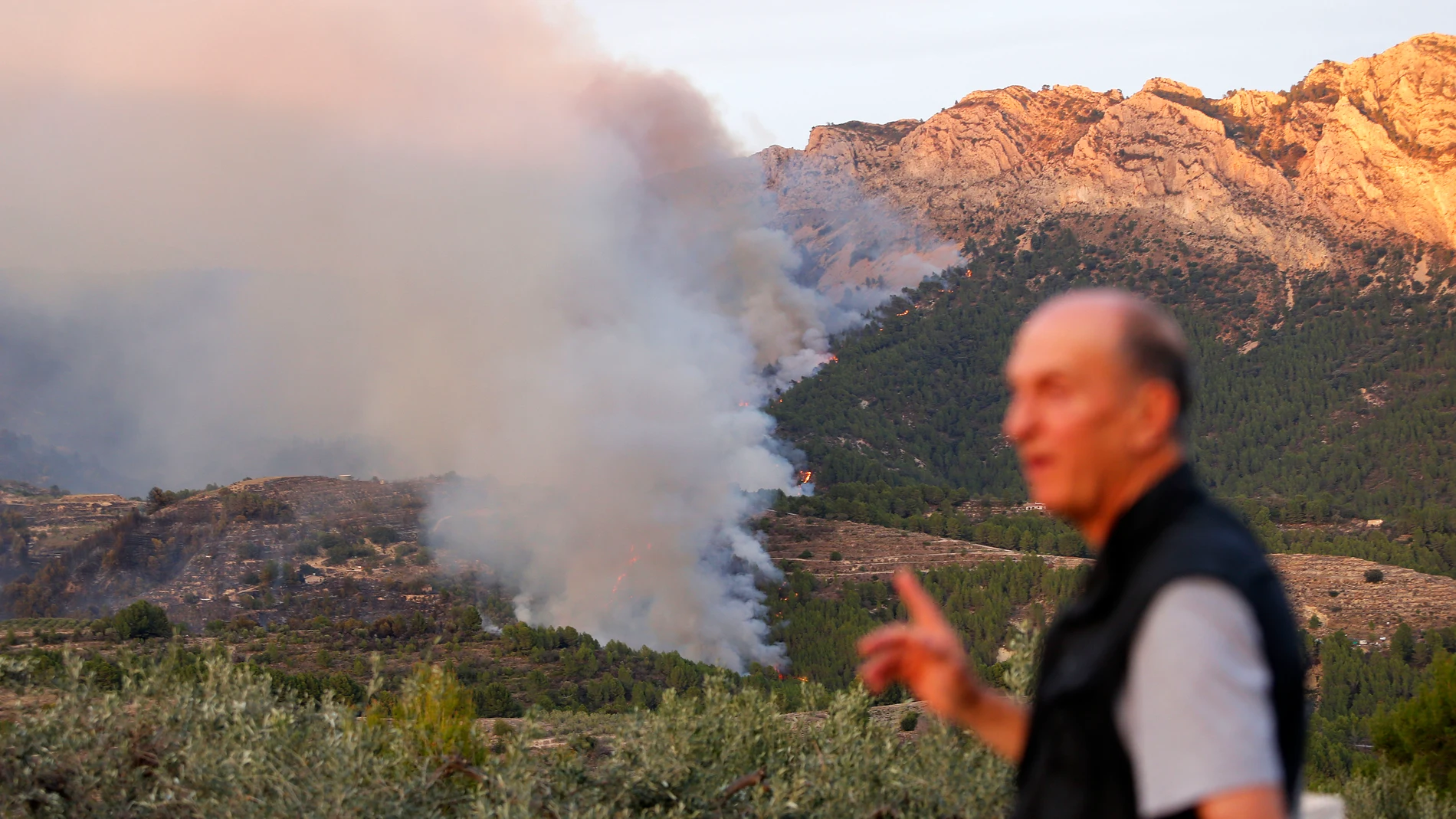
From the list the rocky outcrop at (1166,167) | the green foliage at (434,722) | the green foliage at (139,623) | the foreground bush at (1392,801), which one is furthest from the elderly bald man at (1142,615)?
the rocky outcrop at (1166,167)

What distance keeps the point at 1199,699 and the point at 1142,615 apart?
0.16 metres

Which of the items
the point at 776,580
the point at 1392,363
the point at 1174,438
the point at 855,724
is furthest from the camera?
the point at 1392,363

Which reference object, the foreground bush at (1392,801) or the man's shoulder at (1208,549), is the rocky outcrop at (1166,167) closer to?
the foreground bush at (1392,801)

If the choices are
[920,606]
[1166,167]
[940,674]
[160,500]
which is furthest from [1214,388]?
[940,674]

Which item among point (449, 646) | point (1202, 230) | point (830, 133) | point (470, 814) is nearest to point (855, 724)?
point (470, 814)

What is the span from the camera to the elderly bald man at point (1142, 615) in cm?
159

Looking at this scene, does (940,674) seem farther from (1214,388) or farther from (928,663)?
(1214,388)

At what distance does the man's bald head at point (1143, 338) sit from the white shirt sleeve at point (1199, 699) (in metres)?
0.38

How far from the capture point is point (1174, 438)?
75.2 inches

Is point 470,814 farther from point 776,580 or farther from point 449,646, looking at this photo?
point 776,580

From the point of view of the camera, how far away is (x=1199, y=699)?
1.58 meters

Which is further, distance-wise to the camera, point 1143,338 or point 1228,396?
point 1228,396

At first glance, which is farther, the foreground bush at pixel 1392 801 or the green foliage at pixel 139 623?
the green foliage at pixel 139 623

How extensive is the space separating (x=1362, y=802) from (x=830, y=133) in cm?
17821
